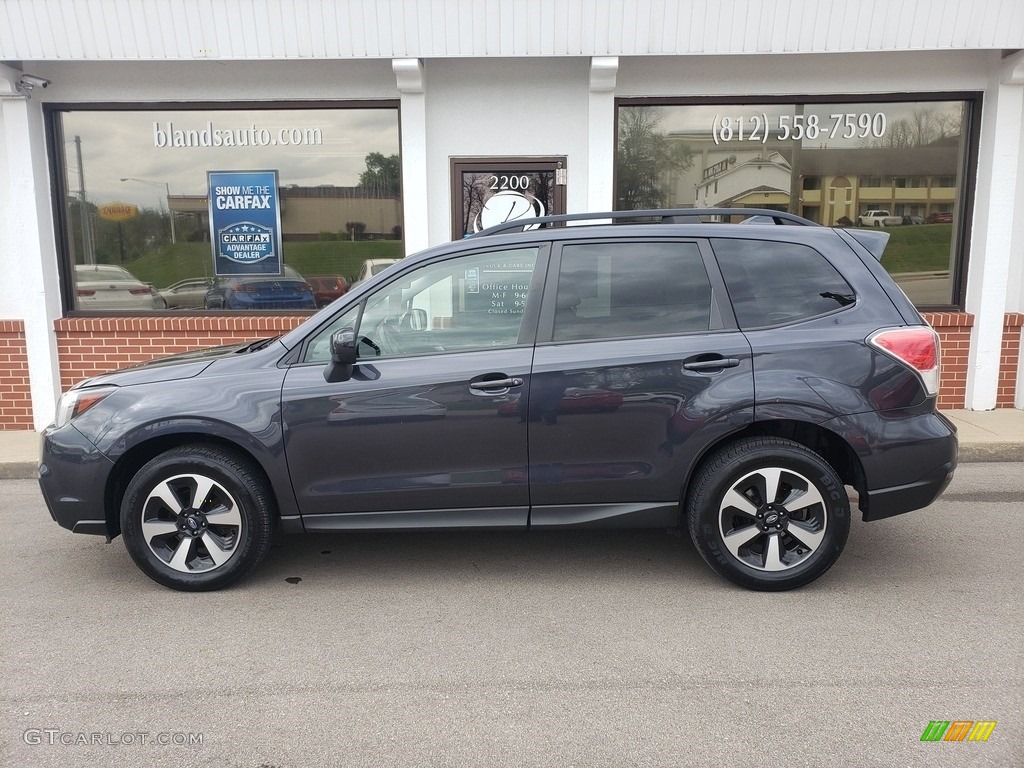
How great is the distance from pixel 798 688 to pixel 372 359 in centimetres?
237

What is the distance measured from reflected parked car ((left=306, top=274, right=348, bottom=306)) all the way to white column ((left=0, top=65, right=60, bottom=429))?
7.78 feet

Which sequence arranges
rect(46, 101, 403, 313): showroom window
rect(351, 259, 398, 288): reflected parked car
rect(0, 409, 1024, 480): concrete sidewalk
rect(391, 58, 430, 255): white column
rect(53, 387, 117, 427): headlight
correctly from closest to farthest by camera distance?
rect(53, 387, 117, 427): headlight
rect(0, 409, 1024, 480): concrete sidewalk
rect(391, 58, 430, 255): white column
rect(46, 101, 403, 313): showroom window
rect(351, 259, 398, 288): reflected parked car

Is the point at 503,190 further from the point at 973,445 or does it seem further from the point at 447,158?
the point at 973,445

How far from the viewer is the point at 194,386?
3920 mm

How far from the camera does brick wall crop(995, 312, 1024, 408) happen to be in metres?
7.54

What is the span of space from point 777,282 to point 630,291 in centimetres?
73

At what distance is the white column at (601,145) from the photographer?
7.25 metres

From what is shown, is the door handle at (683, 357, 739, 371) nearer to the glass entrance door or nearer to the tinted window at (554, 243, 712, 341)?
the tinted window at (554, 243, 712, 341)

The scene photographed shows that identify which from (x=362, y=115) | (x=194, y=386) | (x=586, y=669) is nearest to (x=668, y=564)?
(x=586, y=669)

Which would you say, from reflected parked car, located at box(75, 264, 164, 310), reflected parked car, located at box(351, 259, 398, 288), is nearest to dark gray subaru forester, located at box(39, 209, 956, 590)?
reflected parked car, located at box(351, 259, 398, 288)

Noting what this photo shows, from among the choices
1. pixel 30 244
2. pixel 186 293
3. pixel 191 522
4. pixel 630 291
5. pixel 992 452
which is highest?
pixel 30 244

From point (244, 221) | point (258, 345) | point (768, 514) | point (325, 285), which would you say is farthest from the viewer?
point (325, 285)

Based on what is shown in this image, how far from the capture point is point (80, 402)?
4043 millimetres

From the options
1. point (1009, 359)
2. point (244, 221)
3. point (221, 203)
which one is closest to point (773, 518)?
point (1009, 359)
